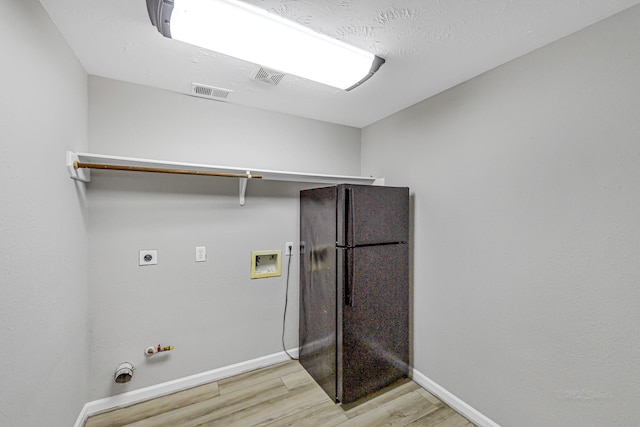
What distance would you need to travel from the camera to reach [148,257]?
6.60 feet

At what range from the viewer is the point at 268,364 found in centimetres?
246

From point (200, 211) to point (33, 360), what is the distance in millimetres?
1236

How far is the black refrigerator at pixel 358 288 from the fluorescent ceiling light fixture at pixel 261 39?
766 millimetres

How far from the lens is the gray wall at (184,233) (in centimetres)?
190

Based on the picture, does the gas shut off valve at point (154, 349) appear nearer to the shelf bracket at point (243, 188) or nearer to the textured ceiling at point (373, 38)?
the shelf bracket at point (243, 188)

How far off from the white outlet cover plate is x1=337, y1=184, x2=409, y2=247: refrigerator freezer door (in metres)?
1.38

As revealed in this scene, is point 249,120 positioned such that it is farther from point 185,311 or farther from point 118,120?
point 185,311

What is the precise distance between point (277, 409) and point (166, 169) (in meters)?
1.85

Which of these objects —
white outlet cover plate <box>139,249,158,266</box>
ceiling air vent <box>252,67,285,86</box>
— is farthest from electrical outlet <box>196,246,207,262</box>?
ceiling air vent <box>252,67,285,86</box>

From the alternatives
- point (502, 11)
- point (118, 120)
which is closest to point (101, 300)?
point (118, 120)

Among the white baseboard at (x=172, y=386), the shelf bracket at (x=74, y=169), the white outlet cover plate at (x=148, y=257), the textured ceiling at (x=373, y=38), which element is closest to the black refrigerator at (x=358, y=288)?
the white baseboard at (x=172, y=386)

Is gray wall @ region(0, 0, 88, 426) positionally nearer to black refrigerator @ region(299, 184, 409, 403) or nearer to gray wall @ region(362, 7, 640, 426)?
black refrigerator @ region(299, 184, 409, 403)

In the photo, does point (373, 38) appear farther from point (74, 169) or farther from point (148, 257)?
point (148, 257)

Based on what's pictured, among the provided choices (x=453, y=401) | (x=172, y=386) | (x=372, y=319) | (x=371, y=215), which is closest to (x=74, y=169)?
(x=172, y=386)
